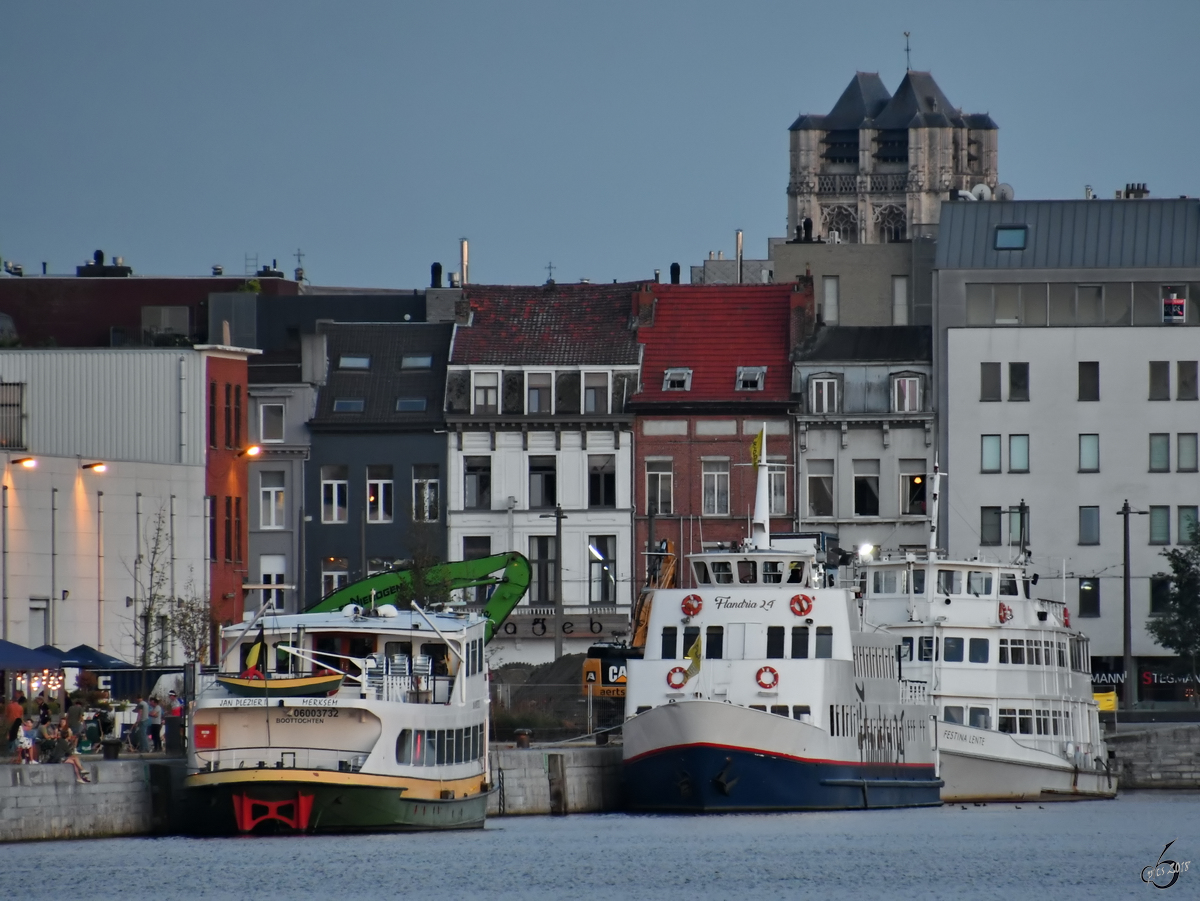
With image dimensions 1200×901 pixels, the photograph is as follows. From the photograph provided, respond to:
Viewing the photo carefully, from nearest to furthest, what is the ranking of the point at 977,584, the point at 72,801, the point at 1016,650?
the point at 72,801, the point at 1016,650, the point at 977,584

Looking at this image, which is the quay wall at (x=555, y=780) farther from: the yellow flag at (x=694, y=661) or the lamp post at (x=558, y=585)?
the lamp post at (x=558, y=585)

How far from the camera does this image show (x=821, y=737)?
6319cm

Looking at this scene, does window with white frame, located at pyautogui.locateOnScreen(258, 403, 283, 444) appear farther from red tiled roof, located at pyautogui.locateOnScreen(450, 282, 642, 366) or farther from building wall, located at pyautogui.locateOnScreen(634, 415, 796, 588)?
building wall, located at pyautogui.locateOnScreen(634, 415, 796, 588)

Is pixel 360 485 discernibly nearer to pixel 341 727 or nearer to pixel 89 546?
pixel 89 546

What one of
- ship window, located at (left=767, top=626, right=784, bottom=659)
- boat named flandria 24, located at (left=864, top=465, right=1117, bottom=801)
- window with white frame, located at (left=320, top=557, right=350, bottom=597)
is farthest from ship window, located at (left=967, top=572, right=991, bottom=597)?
window with white frame, located at (left=320, top=557, right=350, bottom=597)

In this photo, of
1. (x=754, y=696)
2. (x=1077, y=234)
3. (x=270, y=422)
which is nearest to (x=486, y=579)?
(x=754, y=696)

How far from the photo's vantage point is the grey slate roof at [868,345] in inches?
3632

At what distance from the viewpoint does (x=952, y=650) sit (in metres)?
72.3

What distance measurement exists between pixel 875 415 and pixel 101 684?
104 feet

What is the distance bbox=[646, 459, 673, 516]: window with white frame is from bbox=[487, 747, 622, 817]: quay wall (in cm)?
2559

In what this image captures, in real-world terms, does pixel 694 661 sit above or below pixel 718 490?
below

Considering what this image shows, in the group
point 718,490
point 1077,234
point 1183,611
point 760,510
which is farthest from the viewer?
point 1077,234
